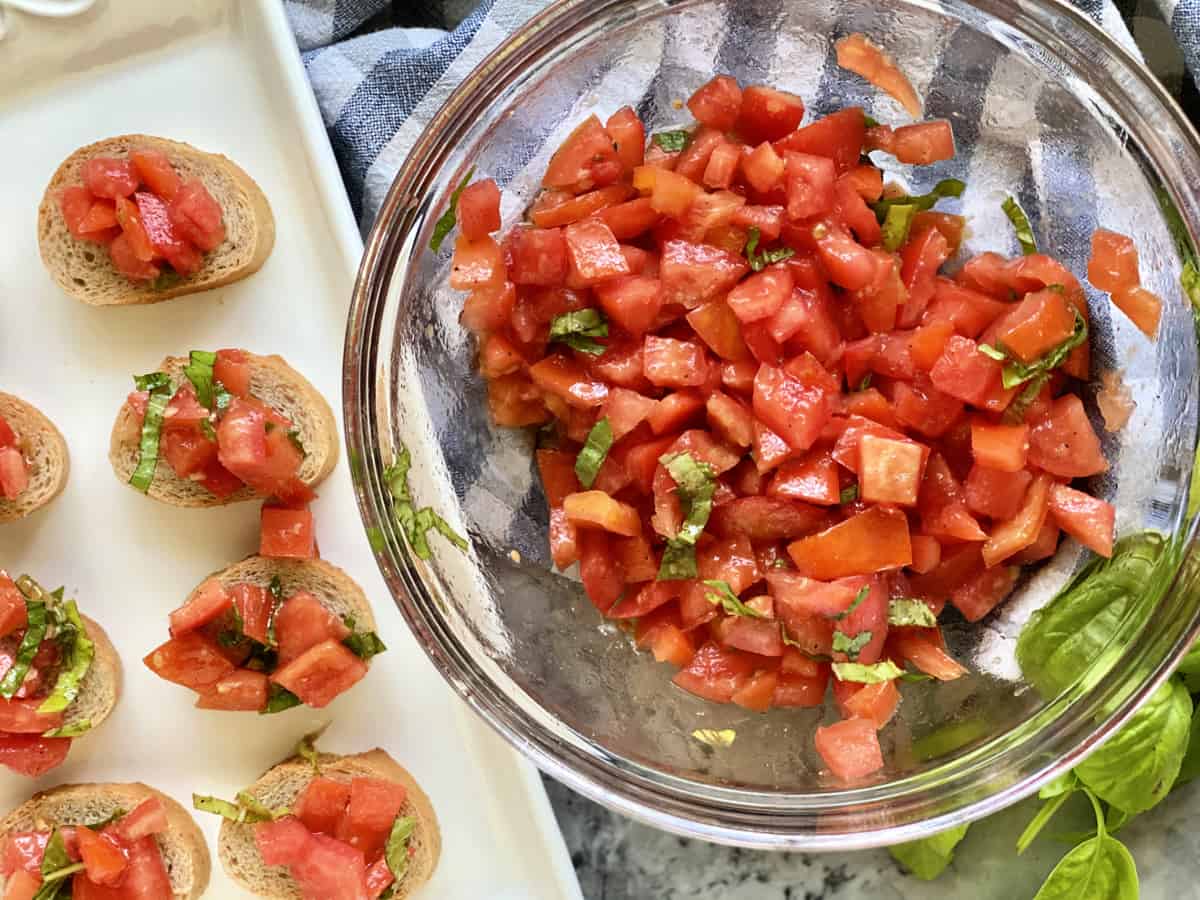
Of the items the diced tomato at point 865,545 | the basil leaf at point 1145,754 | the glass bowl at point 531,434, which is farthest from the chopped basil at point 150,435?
the basil leaf at point 1145,754

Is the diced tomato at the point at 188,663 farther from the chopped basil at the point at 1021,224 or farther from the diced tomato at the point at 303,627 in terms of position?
the chopped basil at the point at 1021,224

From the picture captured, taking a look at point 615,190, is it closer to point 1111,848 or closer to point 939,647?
point 939,647

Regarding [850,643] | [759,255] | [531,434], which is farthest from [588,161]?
[850,643]

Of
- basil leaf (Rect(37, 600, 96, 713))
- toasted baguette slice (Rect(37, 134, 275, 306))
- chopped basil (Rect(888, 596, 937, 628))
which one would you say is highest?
toasted baguette slice (Rect(37, 134, 275, 306))

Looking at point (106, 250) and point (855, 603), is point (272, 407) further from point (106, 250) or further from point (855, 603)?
point (855, 603)

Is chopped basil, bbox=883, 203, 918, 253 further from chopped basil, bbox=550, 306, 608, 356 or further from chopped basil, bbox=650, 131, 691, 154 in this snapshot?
chopped basil, bbox=550, 306, 608, 356

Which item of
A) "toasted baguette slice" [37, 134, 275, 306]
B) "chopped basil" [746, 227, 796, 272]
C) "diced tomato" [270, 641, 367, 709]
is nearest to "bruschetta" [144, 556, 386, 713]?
"diced tomato" [270, 641, 367, 709]
